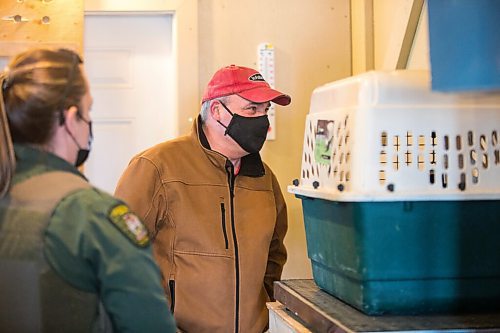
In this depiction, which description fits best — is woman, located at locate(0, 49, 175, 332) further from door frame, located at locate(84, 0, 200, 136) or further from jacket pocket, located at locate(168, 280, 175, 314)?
door frame, located at locate(84, 0, 200, 136)

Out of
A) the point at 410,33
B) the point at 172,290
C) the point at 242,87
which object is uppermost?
the point at 410,33

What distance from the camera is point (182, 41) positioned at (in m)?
3.26

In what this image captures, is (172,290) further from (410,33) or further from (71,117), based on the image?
(410,33)

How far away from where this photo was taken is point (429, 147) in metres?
1.59

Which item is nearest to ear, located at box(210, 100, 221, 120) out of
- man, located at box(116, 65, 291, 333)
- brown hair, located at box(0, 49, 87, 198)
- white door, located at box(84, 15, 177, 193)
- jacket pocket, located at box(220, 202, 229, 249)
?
man, located at box(116, 65, 291, 333)

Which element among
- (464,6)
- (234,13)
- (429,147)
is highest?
(234,13)

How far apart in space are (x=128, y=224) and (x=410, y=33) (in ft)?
6.04

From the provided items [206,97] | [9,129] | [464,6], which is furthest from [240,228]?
[464,6]

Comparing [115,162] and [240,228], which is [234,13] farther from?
[240,228]

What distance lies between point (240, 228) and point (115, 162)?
119 cm

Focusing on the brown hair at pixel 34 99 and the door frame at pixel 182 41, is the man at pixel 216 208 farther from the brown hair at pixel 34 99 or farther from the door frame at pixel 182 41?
the brown hair at pixel 34 99

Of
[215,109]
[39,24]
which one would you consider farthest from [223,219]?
[39,24]

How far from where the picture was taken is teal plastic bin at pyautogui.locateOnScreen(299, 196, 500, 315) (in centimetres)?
156

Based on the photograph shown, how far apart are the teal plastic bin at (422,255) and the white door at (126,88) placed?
1.94 metres
